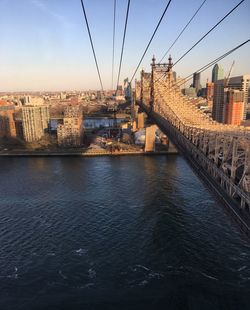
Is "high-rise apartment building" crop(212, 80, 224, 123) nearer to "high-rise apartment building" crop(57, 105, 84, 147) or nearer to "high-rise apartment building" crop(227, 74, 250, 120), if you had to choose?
"high-rise apartment building" crop(227, 74, 250, 120)

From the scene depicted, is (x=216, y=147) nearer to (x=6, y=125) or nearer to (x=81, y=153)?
(x=81, y=153)

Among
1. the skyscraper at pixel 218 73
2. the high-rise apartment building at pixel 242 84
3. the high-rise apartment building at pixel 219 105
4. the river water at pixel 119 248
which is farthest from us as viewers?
the skyscraper at pixel 218 73

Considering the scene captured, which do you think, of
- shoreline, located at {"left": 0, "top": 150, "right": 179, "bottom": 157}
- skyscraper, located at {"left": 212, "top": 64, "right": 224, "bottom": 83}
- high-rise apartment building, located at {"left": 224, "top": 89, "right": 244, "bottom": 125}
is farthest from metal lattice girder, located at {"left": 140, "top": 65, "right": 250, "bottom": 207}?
skyscraper, located at {"left": 212, "top": 64, "right": 224, "bottom": 83}

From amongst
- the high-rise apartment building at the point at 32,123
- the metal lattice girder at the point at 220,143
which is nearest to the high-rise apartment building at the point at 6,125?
the high-rise apartment building at the point at 32,123

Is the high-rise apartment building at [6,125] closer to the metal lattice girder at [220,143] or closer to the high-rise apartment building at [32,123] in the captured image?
the high-rise apartment building at [32,123]

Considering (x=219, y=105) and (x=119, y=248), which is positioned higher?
(x=219, y=105)

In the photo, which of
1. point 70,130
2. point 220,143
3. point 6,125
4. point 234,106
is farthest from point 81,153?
point 234,106
